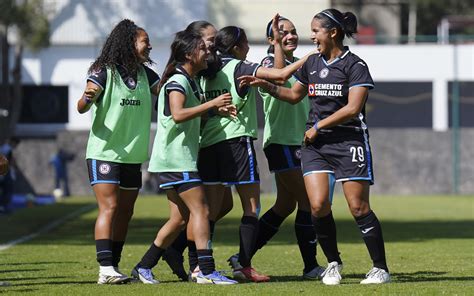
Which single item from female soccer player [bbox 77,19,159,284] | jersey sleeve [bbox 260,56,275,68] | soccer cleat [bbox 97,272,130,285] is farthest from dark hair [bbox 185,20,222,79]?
soccer cleat [bbox 97,272,130,285]

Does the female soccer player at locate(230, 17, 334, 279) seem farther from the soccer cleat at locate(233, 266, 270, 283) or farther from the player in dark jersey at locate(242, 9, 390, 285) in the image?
the player in dark jersey at locate(242, 9, 390, 285)

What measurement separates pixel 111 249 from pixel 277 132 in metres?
1.92

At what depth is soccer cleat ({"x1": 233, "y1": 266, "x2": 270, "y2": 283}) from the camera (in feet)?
37.0

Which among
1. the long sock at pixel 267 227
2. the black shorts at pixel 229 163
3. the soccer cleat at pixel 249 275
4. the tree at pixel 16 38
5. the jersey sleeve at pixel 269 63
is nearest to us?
the black shorts at pixel 229 163

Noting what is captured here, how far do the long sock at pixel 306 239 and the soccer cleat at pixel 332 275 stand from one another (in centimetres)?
90

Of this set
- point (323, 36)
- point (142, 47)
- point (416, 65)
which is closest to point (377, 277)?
point (323, 36)

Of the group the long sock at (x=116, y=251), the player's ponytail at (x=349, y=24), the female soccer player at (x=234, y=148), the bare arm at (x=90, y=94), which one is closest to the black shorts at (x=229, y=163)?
the female soccer player at (x=234, y=148)

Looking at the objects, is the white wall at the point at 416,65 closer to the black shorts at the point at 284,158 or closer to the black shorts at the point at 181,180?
the black shorts at the point at 284,158

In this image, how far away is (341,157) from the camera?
10656mm

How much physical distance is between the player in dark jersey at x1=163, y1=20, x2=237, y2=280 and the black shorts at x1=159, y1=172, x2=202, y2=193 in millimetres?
399

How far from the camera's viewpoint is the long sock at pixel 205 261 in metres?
10.7

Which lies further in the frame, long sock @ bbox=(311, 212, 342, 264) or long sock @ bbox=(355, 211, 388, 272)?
long sock @ bbox=(311, 212, 342, 264)

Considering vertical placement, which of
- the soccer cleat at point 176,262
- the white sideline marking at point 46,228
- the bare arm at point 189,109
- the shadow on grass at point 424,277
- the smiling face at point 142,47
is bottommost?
the white sideline marking at point 46,228

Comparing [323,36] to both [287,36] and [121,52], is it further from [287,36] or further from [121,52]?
[121,52]
